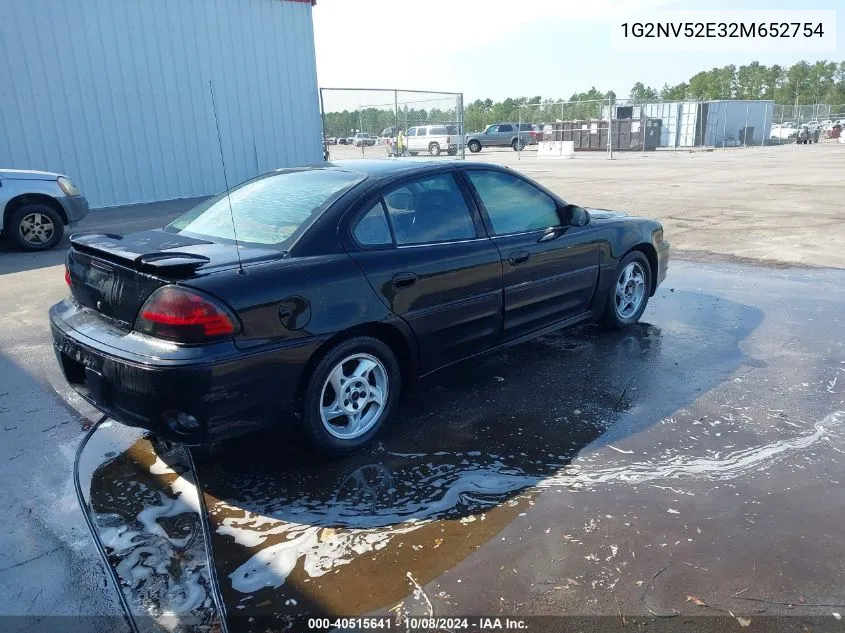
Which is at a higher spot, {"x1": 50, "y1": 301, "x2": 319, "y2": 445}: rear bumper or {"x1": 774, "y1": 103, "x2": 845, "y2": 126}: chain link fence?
{"x1": 774, "y1": 103, "x2": 845, "y2": 126}: chain link fence

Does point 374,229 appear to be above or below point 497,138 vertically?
above

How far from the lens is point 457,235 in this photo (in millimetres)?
3941

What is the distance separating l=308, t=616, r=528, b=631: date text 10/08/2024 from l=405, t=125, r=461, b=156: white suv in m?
19.4

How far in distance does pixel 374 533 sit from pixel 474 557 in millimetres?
451

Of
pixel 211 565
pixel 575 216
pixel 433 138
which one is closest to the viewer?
pixel 211 565

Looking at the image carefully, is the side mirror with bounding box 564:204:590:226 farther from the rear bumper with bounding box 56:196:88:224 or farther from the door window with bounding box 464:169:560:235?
the rear bumper with bounding box 56:196:88:224

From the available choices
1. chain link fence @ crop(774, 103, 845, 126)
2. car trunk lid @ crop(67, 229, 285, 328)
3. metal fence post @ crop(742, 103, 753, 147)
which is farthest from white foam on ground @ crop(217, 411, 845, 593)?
chain link fence @ crop(774, 103, 845, 126)

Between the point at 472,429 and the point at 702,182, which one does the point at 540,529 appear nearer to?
the point at 472,429

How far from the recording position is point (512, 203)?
439 centimetres

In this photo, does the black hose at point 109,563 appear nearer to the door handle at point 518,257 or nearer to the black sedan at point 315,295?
the black sedan at point 315,295

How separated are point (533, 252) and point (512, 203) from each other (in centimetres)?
37

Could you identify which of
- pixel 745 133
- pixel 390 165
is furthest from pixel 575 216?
pixel 745 133

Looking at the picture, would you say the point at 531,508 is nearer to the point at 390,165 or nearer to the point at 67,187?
the point at 390,165

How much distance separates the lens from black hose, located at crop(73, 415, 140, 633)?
7.72 ft
